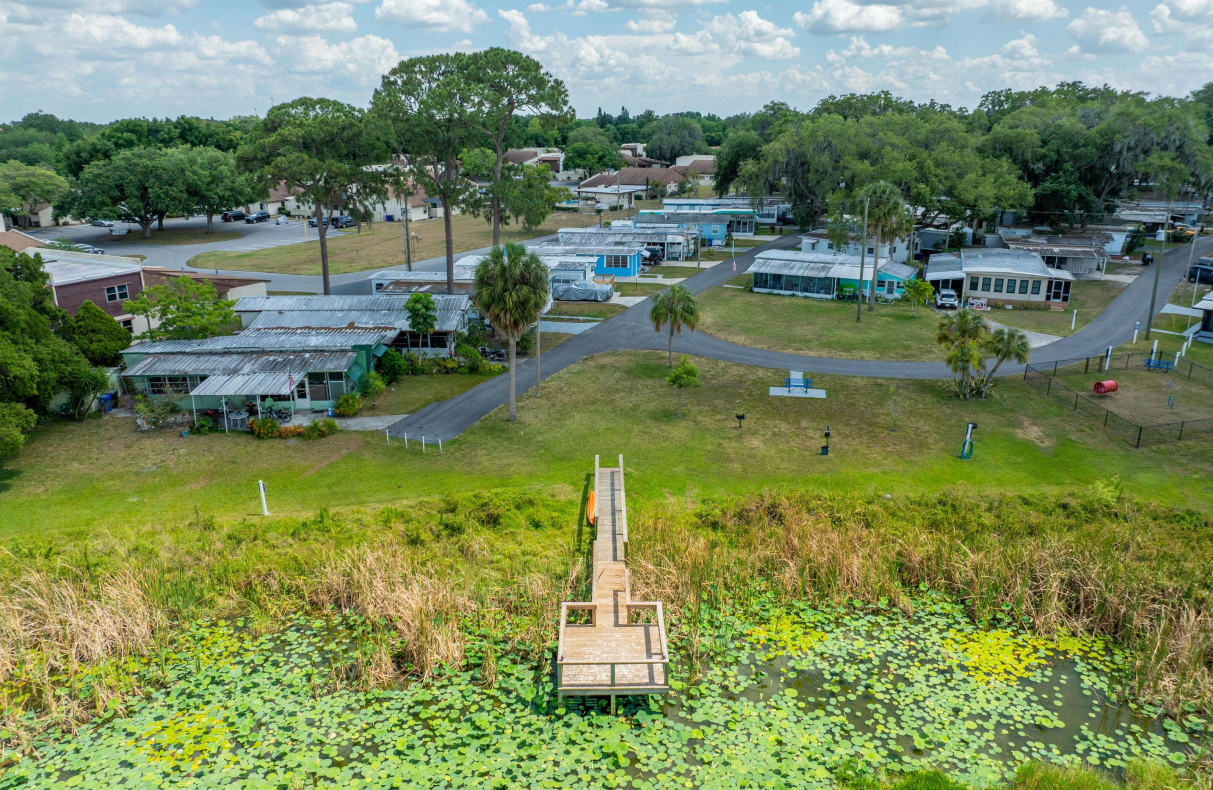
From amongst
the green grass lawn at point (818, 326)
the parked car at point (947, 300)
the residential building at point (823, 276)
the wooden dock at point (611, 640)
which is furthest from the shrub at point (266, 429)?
the parked car at point (947, 300)

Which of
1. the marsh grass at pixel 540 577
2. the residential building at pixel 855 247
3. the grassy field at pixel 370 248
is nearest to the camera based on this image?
the marsh grass at pixel 540 577

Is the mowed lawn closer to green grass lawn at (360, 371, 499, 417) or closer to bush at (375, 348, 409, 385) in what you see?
green grass lawn at (360, 371, 499, 417)

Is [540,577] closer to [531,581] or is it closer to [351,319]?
[531,581]

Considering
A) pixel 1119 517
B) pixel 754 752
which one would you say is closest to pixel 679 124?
pixel 1119 517

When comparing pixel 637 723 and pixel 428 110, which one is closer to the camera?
pixel 637 723

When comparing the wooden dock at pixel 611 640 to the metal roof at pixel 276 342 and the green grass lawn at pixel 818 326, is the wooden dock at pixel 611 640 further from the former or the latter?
the green grass lawn at pixel 818 326

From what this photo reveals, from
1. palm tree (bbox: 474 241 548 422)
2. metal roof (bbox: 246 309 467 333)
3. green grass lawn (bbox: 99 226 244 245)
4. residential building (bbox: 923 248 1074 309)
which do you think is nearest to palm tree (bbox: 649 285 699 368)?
palm tree (bbox: 474 241 548 422)

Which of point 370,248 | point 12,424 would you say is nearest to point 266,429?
point 12,424
